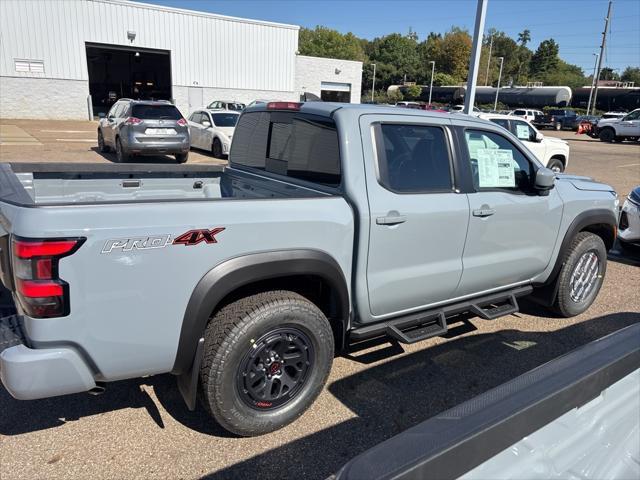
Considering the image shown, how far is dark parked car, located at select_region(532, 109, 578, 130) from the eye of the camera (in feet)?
136

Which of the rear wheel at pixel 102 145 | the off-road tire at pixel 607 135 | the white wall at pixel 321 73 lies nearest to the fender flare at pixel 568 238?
the rear wheel at pixel 102 145

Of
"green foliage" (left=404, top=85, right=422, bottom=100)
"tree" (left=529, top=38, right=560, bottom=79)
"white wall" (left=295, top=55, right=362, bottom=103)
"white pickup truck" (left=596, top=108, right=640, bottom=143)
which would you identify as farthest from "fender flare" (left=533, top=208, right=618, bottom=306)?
"tree" (left=529, top=38, right=560, bottom=79)

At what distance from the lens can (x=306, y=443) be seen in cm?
297

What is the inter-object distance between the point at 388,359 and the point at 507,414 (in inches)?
102

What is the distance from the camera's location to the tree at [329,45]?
98.6 meters

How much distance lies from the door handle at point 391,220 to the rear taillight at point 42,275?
1.71 m

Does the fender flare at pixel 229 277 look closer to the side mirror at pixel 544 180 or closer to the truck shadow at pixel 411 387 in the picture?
the truck shadow at pixel 411 387

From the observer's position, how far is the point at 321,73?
132ft

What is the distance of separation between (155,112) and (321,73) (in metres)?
28.6

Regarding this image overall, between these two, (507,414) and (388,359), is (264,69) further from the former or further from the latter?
(507,414)

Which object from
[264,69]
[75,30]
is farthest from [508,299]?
[264,69]

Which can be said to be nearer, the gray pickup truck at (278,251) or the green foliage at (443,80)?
the gray pickup truck at (278,251)

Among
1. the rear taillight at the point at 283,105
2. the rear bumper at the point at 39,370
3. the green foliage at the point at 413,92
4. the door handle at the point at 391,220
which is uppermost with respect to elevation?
the green foliage at the point at 413,92

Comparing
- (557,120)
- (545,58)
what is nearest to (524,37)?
(545,58)
